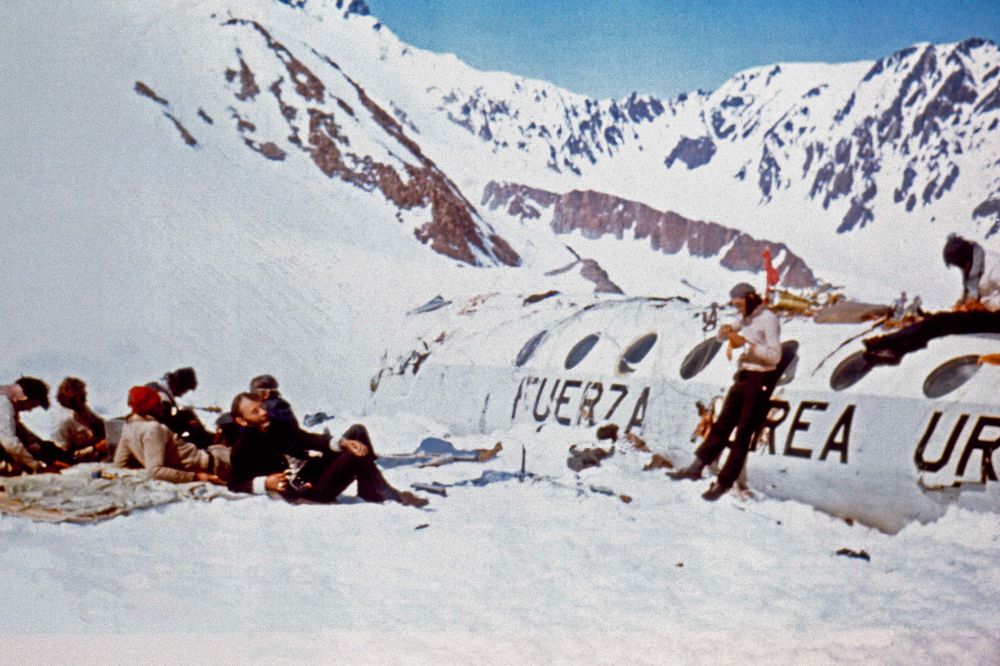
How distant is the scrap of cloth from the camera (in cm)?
324

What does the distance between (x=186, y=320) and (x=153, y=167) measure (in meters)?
3.16

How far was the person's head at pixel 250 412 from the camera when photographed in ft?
12.6

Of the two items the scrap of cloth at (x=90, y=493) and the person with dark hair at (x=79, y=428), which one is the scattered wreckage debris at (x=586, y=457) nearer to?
the scrap of cloth at (x=90, y=493)

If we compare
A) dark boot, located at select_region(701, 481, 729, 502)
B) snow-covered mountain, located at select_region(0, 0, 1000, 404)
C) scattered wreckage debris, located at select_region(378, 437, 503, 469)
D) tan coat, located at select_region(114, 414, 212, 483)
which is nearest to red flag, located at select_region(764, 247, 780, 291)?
snow-covered mountain, located at select_region(0, 0, 1000, 404)

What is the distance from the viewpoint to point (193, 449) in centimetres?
366

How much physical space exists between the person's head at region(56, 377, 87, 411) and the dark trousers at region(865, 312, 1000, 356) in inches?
142

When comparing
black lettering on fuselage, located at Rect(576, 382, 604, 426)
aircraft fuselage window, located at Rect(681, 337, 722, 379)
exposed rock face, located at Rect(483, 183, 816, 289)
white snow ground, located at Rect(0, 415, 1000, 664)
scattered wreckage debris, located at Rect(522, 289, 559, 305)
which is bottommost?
white snow ground, located at Rect(0, 415, 1000, 664)

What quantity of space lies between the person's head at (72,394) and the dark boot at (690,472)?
283 centimetres

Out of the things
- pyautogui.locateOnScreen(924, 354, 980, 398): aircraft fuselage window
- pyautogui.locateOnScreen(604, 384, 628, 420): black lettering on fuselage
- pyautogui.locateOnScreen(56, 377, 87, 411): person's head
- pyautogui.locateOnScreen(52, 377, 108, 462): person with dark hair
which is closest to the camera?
pyautogui.locateOnScreen(924, 354, 980, 398): aircraft fuselage window

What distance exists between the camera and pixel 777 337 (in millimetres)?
3949

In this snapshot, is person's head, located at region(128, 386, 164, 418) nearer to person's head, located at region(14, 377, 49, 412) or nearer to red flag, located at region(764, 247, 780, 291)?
person's head, located at region(14, 377, 49, 412)

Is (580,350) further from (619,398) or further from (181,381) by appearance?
(181,381)

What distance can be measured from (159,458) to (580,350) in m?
2.47

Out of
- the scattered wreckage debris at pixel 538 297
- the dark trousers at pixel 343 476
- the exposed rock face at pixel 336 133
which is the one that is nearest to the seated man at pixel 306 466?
the dark trousers at pixel 343 476
